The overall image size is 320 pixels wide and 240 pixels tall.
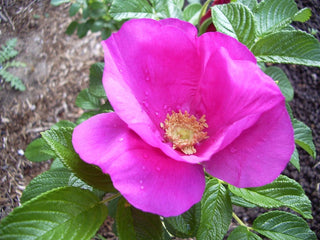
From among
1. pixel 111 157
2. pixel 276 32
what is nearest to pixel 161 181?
pixel 111 157

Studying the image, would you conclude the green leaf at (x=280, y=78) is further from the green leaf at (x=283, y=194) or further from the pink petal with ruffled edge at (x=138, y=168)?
the pink petal with ruffled edge at (x=138, y=168)

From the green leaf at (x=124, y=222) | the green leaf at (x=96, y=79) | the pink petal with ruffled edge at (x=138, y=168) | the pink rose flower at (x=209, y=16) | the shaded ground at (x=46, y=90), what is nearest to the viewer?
the pink petal with ruffled edge at (x=138, y=168)

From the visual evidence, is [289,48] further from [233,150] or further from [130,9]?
[130,9]

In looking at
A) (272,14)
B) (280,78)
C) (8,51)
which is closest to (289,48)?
(272,14)

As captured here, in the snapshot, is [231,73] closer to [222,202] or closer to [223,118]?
[223,118]

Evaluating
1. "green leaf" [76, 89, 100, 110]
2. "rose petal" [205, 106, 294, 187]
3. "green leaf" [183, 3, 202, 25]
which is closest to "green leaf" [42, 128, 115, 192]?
"rose petal" [205, 106, 294, 187]

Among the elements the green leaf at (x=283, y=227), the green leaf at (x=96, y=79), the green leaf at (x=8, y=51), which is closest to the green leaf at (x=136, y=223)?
the green leaf at (x=283, y=227)
